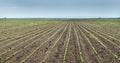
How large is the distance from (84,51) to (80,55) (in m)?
1.43

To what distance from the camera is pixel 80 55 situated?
13562 millimetres

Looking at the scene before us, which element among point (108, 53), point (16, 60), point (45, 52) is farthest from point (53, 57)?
point (108, 53)

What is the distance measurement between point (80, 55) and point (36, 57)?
12.0 ft

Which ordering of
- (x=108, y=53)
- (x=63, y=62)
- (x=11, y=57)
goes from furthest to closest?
(x=108, y=53) → (x=11, y=57) → (x=63, y=62)

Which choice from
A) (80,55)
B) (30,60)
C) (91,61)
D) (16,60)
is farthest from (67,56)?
(16,60)

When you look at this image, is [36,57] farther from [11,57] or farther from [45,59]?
[11,57]

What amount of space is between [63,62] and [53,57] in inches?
60.5

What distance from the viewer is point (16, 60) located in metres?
12.2

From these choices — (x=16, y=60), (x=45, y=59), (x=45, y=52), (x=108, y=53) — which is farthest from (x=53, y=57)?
(x=108, y=53)

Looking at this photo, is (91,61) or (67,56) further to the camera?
(67,56)

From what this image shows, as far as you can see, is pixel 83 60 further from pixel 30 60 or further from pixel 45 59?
→ pixel 30 60

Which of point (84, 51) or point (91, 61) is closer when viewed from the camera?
point (91, 61)

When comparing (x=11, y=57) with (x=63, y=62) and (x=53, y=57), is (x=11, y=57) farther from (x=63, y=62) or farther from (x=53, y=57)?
(x=63, y=62)

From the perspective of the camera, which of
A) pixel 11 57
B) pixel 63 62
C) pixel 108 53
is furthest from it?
pixel 108 53
